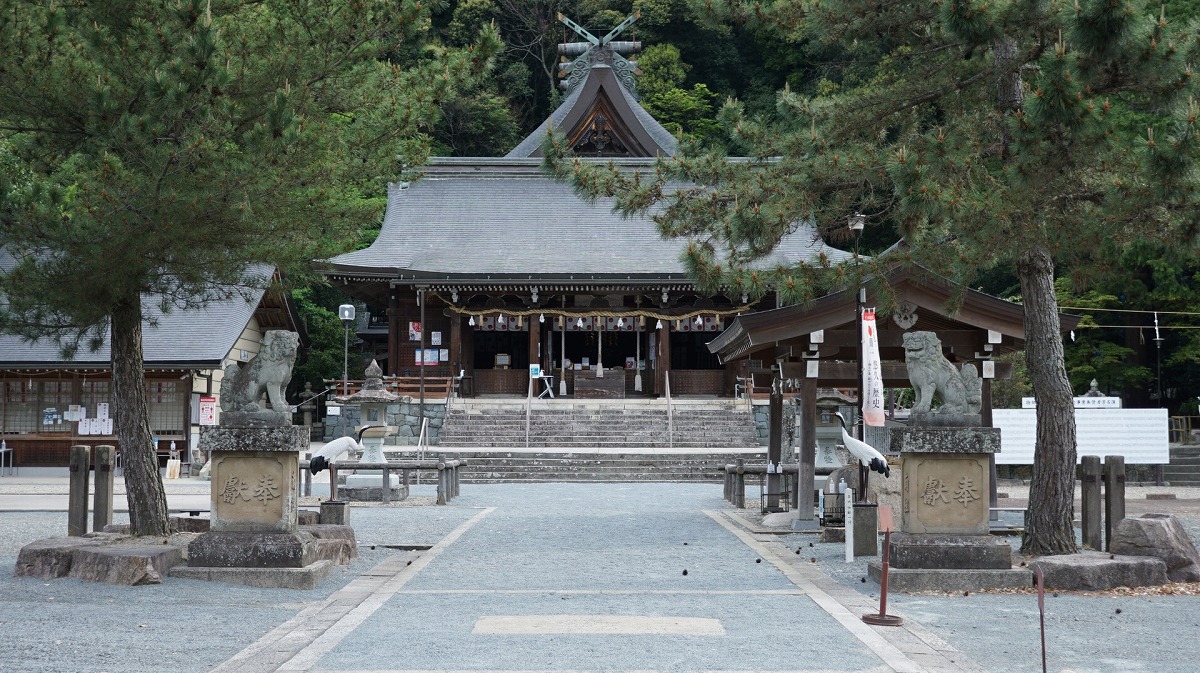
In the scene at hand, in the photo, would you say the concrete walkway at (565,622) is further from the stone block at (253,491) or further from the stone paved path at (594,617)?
the stone block at (253,491)

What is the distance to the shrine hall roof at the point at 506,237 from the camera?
30.9m

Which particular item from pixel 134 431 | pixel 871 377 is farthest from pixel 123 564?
pixel 871 377

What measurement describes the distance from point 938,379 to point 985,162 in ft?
7.49

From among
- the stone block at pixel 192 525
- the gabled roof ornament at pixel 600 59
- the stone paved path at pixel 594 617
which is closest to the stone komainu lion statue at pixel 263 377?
the stone paved path at pixel 594 617

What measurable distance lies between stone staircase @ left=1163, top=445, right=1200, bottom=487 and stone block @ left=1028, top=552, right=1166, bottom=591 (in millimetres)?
16368

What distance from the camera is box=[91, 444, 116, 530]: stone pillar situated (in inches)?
425

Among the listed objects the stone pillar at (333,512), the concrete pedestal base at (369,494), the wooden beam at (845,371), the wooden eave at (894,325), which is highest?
the wooden eave at (894,325)

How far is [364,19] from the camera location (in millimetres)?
9727

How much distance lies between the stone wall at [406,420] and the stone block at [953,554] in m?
19.9

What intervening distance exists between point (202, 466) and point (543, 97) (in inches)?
1172

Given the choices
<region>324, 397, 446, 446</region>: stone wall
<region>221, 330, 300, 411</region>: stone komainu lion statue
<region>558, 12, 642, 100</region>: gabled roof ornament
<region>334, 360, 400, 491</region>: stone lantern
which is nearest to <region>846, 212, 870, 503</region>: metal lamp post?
<region>221, 330, 300, 411</region>: stone komainu lion statue

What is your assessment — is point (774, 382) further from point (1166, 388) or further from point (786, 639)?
point (1166, 388)

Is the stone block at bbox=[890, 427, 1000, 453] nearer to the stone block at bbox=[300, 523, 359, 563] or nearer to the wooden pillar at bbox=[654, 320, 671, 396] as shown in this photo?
the stone block at bbox=[300, 523, 359, 563]

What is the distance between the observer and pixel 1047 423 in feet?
33.8
